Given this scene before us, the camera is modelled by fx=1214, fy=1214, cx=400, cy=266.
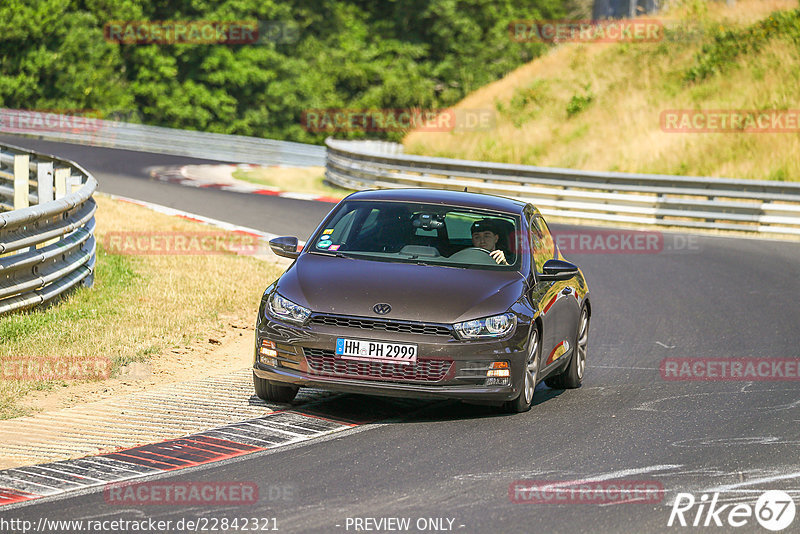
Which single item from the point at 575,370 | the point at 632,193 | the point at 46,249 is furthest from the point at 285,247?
the point at 632,193

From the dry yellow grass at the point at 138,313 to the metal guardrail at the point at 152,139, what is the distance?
83.2ft

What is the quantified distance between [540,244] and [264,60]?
5479 centimetres

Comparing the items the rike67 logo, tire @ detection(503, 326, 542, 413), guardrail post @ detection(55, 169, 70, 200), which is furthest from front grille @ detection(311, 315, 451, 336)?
guardrail post @ detection(55, 169, 70, 200)

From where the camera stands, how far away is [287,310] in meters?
8.19

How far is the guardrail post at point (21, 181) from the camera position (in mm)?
16188

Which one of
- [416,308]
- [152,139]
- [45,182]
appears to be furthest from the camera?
[152,139]

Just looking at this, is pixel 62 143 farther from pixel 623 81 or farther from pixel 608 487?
pixel 608 487

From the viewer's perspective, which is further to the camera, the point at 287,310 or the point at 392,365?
the point at 287,310

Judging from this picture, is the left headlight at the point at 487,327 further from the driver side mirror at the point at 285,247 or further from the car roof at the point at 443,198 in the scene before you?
the driver side mirror at the point at 285,247

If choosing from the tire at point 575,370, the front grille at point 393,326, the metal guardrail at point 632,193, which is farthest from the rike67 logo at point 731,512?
the metal guardrail at point 632,193

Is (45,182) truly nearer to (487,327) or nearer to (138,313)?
(138,313)

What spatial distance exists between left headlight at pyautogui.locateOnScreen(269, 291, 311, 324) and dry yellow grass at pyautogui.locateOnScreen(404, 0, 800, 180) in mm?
22302

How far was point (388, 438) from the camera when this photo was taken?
25.0 feet

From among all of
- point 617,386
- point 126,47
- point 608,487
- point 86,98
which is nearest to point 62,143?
point 86,98
